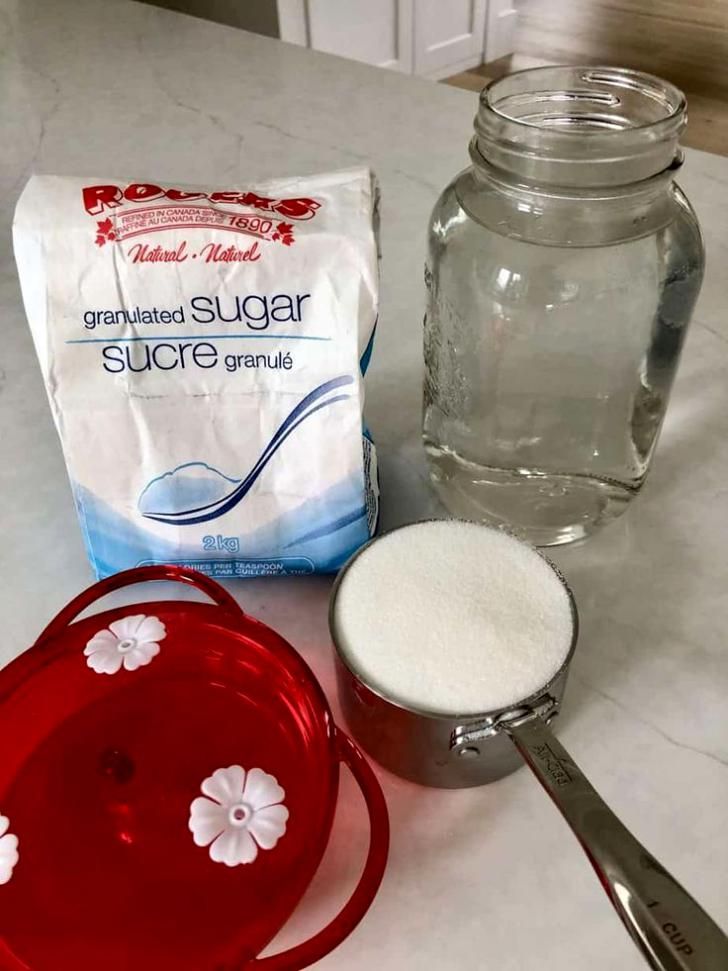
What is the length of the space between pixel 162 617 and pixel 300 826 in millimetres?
110

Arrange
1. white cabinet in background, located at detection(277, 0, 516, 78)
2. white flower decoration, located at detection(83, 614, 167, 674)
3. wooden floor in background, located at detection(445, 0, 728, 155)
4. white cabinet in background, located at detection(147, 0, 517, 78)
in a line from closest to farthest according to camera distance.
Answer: white flower decoration, located at detection(83, 614, 167, 674)
white cabinet in background, located at detection(147, 0, 517, 78)
white cabinet in background, located at detection(277, 0, 516, 78)
wooden floor in background, located at detection(445, 0, 728, 155)

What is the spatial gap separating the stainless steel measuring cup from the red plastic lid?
3 centimetres

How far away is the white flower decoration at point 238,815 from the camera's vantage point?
315mm

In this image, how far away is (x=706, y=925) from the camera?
27 cm

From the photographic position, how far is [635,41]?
295 cm

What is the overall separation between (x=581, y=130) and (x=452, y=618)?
26 centimetres

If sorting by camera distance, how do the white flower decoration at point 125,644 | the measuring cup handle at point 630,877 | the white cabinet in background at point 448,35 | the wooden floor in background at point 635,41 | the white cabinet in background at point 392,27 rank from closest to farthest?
1. the measuring cup handle at point 630,877
2. the white flower decoration at point 125,644
3. the white cabinet in background at point 392,27
4. the white cabinet in background at point 448,35
5. the wooden floor in background at point 635,41

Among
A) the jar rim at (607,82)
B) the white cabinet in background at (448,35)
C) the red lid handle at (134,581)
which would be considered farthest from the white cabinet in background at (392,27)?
the red lid handle at (134,581)

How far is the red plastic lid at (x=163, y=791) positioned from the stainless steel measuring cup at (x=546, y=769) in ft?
0.09

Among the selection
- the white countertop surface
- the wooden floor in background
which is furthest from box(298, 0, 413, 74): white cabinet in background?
the white countertop surface

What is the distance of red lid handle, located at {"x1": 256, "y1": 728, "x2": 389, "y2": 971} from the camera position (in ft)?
0.93

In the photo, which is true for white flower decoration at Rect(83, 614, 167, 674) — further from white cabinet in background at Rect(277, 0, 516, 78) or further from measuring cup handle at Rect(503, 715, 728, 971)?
white cabinet in background at Rect(277, 0, 516, 78)

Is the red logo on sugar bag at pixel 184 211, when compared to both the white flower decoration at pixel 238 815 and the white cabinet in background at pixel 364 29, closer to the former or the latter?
the white flower decoration at pixel 238 815

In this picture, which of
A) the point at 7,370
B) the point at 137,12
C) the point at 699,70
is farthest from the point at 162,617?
the point at 699,70
